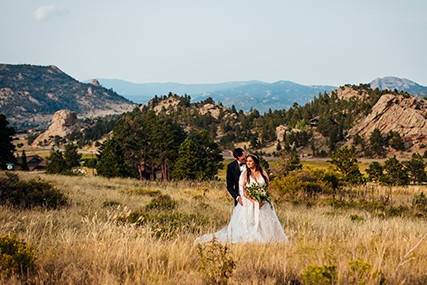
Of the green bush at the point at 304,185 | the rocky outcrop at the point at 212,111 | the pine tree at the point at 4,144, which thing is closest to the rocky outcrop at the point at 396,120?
the rocky outcrop at the point at 212,111

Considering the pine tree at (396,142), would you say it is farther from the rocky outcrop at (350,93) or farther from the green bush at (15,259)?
the green bush at (15,259)

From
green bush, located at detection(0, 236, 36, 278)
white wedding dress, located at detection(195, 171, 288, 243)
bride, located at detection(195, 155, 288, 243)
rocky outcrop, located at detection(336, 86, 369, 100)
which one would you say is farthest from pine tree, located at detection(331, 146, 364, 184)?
rocky outcrop, located at detection(336, 86, 369, 100)

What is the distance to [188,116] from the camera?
188 m

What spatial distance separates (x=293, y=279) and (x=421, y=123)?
154305mm

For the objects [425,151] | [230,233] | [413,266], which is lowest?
[425,151]

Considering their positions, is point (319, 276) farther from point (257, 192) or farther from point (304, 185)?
point (304, 185)

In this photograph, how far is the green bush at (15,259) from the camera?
4.56 metres

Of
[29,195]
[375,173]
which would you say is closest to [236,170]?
[29,195]

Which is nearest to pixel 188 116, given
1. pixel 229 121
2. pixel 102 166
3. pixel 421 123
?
pixel 229 121

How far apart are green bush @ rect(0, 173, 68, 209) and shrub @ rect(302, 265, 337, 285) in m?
10.8

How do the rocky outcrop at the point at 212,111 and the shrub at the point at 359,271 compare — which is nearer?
the shrub at the point at 359,271

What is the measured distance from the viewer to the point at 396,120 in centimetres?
15025

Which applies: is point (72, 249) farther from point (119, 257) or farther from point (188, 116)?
point (188, 116)

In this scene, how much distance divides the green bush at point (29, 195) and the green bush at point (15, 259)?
28.7 ft
